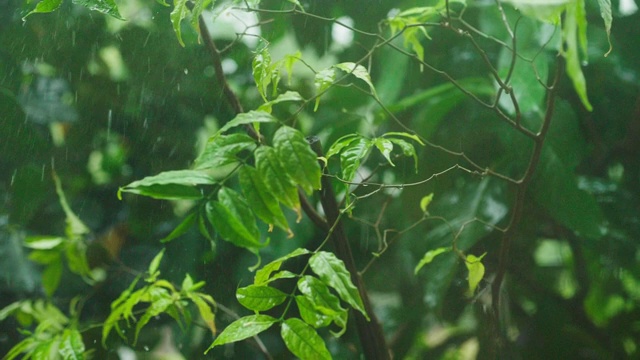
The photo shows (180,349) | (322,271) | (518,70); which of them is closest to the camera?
(322,271)

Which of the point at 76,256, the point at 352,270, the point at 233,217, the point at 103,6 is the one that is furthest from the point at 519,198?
the point at 76,256

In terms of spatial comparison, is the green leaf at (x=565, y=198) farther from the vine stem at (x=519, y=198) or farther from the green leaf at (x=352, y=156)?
the green leaf at (x=352, y=156)

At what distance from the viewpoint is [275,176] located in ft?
1.61

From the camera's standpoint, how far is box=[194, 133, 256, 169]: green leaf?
1.72 feet

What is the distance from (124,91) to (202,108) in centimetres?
13

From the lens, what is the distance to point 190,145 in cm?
106

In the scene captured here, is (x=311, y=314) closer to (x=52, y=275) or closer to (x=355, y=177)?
(x=355, y=177)

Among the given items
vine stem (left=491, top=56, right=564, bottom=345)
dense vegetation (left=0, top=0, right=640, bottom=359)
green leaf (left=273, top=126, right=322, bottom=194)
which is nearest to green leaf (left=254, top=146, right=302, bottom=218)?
green leaf (left=273, top=126, right=322, bottom=194)

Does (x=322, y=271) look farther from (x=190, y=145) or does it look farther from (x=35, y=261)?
(x=35, y=261)

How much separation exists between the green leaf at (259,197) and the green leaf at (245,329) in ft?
0.30

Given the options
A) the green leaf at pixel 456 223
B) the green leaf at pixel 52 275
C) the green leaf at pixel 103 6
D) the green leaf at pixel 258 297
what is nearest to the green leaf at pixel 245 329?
Result: the green leaf at pixel 258 297

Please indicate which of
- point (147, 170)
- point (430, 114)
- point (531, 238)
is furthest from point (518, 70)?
point (147, 170)

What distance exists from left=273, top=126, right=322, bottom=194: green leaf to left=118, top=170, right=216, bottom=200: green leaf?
0.50ft

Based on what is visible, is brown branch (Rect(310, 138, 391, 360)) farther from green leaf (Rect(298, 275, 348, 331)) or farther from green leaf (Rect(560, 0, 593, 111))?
green leaf (Rect(560, 0, 593, 111))
